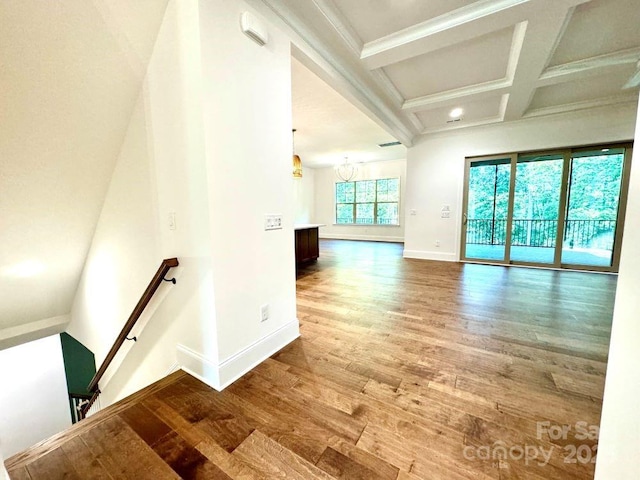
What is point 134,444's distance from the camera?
1221 mm

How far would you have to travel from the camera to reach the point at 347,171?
30.1ft

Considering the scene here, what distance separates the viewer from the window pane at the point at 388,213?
28.6 feet

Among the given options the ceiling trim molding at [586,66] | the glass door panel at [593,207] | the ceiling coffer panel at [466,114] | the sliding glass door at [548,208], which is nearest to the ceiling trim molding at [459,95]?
the ceiling coffer panel at [466,114]

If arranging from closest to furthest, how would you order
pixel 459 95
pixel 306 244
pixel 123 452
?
pixel 123 452 < pixel 459 95 < pixel 306 244

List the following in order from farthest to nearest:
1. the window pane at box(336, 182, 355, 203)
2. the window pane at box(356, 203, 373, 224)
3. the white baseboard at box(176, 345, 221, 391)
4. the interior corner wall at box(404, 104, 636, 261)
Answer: the window pane at box(336, 182, 355, 203), the window pane at box(356, 203, 373, 224), the interior corner wall at box(404, 104, 636, 261), the white baseboard at box(176, 345, 221, 391)

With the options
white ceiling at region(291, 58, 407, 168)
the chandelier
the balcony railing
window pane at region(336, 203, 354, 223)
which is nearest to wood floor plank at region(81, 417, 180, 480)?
white ceiling at region(291, 58, 407, 168)

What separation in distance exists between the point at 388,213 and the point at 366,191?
1129mm

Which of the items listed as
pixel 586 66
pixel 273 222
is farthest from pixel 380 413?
pixel 586 66

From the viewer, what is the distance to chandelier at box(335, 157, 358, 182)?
9039 mm

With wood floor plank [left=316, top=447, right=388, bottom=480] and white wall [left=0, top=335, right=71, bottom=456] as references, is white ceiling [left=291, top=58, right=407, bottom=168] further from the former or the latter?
white wall [left=0, top=335, right=71, bottom=456]

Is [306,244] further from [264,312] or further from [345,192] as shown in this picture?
[345,192]

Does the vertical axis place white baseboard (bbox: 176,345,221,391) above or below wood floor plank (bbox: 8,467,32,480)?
above

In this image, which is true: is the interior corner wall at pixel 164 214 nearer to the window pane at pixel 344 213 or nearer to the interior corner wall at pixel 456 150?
the interior corner wall at pixel 456 150

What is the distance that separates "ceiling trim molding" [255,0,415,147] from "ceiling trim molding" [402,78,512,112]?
364mm
